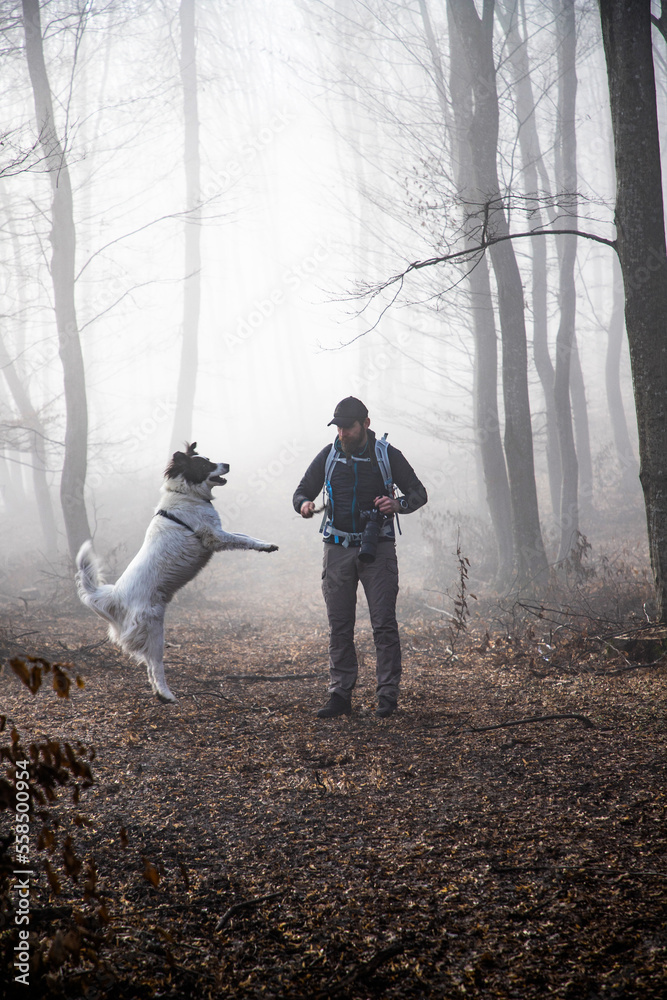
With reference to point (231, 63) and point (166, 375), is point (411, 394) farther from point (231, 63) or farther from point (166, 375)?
point (166, 375)

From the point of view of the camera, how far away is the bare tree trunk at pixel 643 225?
5.50 metres

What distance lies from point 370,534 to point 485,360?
8.84m

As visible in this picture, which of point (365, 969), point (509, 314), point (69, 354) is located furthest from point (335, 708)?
point (69, 354)

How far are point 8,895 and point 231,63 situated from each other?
2803 centimetres

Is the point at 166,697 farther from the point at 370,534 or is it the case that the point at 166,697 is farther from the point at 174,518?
the point at 370,534

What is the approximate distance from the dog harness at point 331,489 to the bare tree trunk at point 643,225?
243cm

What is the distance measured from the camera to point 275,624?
35.5ft

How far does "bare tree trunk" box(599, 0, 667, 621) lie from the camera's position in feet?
18.1

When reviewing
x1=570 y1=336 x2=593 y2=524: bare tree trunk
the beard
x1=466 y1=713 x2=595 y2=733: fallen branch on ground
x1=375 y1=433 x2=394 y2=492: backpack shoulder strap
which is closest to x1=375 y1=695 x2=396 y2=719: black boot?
A: x1=466 y1=713 x2=595 y2=733: fallen branch on ground

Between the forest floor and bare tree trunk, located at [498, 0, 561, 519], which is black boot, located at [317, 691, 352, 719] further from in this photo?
bare tree trunk, located at [498, 0, 561, 519]

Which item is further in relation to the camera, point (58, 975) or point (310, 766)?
point (310, 766)

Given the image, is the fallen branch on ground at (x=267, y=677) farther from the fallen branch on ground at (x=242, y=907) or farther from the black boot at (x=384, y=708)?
the fallen branch on ground at (x=242, y=907)

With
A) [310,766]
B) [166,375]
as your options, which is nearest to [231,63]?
[310,766]

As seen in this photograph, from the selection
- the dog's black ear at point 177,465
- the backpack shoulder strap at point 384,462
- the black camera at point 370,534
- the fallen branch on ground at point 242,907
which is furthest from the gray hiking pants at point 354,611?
the fallen branch on ground at point 242,907
